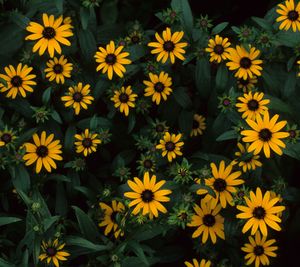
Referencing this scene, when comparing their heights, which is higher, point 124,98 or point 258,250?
point 124,98

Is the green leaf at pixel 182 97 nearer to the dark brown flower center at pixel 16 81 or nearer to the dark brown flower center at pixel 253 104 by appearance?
the dark brown flower center at pixel 253 104

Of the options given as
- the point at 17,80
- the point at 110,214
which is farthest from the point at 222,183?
the point at 17,80

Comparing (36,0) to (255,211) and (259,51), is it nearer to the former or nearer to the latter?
(259,51)

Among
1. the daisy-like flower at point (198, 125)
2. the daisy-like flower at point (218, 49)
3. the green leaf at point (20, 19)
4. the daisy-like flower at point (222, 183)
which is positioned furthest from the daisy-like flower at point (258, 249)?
the green leaf at point (20, 19)

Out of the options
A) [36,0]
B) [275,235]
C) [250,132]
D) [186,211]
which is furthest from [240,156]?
[36,0]

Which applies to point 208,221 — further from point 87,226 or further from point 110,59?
point 110,59

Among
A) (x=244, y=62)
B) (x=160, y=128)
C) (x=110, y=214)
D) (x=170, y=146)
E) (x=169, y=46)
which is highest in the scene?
(x=169, y=46)
